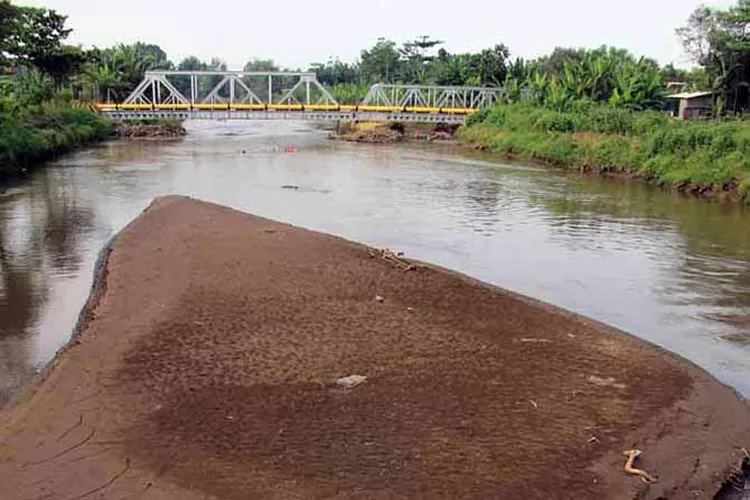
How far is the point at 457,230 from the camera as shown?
76.9 feet

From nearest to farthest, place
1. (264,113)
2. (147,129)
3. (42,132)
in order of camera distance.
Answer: (42,132) → (264,113) → (147,129)

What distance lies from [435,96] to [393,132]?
9579mm

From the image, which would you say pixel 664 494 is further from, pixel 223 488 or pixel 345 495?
pixel 223 488

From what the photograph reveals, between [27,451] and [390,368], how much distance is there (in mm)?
4326

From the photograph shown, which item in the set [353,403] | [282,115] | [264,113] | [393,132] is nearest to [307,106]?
[282,115]

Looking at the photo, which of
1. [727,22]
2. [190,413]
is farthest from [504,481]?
[727,22]

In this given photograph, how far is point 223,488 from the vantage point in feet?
23.4

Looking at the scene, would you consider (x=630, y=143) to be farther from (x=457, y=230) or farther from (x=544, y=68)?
(x=544, y=68)

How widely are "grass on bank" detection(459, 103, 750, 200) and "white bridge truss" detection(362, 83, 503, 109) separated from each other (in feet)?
36.5

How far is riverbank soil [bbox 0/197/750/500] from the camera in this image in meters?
7.41

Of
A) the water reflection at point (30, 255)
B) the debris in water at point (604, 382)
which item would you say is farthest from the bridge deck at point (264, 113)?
the debris in water at point (604, 382)

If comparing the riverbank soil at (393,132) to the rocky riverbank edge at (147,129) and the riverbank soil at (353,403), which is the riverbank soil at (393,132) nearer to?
the rocky riverbank edge at (147,129)

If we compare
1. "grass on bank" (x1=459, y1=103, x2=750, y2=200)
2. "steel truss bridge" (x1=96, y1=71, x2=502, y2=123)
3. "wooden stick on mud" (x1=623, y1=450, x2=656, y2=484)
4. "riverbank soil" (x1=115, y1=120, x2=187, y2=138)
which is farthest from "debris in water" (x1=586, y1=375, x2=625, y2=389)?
"riverbank soil" (x1=115, y1=120, x2=187, y2=138)

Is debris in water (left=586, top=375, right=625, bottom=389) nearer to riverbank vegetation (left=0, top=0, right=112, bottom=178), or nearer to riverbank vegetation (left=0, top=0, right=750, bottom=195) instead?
riverbank vegetation (left=0, top=0, right=750, bottom=195)
